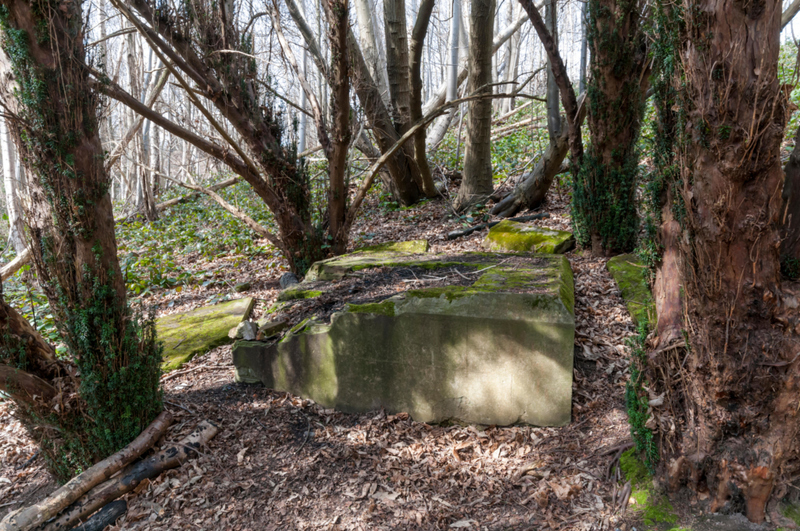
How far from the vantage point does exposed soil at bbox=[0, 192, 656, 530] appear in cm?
308

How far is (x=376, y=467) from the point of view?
352cm

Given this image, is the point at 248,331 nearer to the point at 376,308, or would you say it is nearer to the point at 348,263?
the point at 376,308

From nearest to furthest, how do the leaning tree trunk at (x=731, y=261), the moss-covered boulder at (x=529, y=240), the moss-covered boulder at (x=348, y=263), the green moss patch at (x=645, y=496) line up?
1. the leaning tree trunk at (x=731, y=261)
2. the green moss patch at (x=645, y=496)
3. the moss-covered boulder at (x=348, y=263)
4. the moss-covered boulder at (x=529, y=240)

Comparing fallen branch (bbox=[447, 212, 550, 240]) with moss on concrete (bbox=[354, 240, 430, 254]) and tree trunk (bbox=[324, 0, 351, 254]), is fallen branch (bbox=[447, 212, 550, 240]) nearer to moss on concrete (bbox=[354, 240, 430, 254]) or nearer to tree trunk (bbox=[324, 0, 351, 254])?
moss on concrete (bbox=[354, 240, 430, 254])

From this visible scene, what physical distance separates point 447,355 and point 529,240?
9.96 ft

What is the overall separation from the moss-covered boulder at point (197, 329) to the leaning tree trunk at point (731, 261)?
14.4 feet

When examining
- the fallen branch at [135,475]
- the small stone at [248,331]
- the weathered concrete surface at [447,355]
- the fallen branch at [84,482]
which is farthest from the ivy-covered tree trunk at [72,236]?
the weathered concrete surface at [447,355]

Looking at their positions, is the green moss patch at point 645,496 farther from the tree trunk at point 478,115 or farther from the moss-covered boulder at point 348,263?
the tree trunk at point 478,115

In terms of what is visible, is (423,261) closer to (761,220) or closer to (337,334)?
(337,334)

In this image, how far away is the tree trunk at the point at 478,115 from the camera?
8.09m

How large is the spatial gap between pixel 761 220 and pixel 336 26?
195 inches

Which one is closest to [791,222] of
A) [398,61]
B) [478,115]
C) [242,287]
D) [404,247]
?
[404,247]

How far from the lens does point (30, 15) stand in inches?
129

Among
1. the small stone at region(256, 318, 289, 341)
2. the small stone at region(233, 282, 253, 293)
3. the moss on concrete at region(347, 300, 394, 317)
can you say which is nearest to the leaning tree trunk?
the moss on concrete at region(347, 300, 394, 317)
